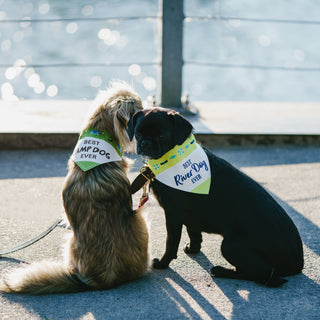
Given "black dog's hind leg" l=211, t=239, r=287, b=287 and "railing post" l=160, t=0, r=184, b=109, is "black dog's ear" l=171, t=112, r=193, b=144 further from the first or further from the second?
"railing post" l=160, t=0, r=184, b=109

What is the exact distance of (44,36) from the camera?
27281mm

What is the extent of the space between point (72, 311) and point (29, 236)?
44.5 inches

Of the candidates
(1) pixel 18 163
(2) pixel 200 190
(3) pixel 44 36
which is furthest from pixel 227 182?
(3) pixel 44 36

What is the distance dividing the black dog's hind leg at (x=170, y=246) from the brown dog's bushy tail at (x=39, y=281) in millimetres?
603

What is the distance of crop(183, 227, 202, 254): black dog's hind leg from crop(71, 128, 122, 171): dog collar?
82 cm

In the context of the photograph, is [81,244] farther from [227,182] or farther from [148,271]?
[227,182]

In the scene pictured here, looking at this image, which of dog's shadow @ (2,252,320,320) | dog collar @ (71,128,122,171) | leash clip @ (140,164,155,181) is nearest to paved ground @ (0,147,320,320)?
dog's shadow @ (2,252,320,320)

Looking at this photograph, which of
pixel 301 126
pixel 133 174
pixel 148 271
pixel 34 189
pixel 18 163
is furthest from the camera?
pixel 301 126

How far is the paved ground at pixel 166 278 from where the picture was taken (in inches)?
107

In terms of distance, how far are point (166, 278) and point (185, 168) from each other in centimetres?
75

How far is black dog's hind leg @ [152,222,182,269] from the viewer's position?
305 cm

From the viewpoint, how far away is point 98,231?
113 inches

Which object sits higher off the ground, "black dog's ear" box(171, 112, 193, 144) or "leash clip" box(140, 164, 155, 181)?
"black dog's ear" box(171, 112, 193, 144)

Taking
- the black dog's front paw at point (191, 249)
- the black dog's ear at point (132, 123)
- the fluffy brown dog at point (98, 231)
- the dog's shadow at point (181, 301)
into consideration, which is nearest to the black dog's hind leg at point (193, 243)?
the black dog's front paw at point (191, 249)
